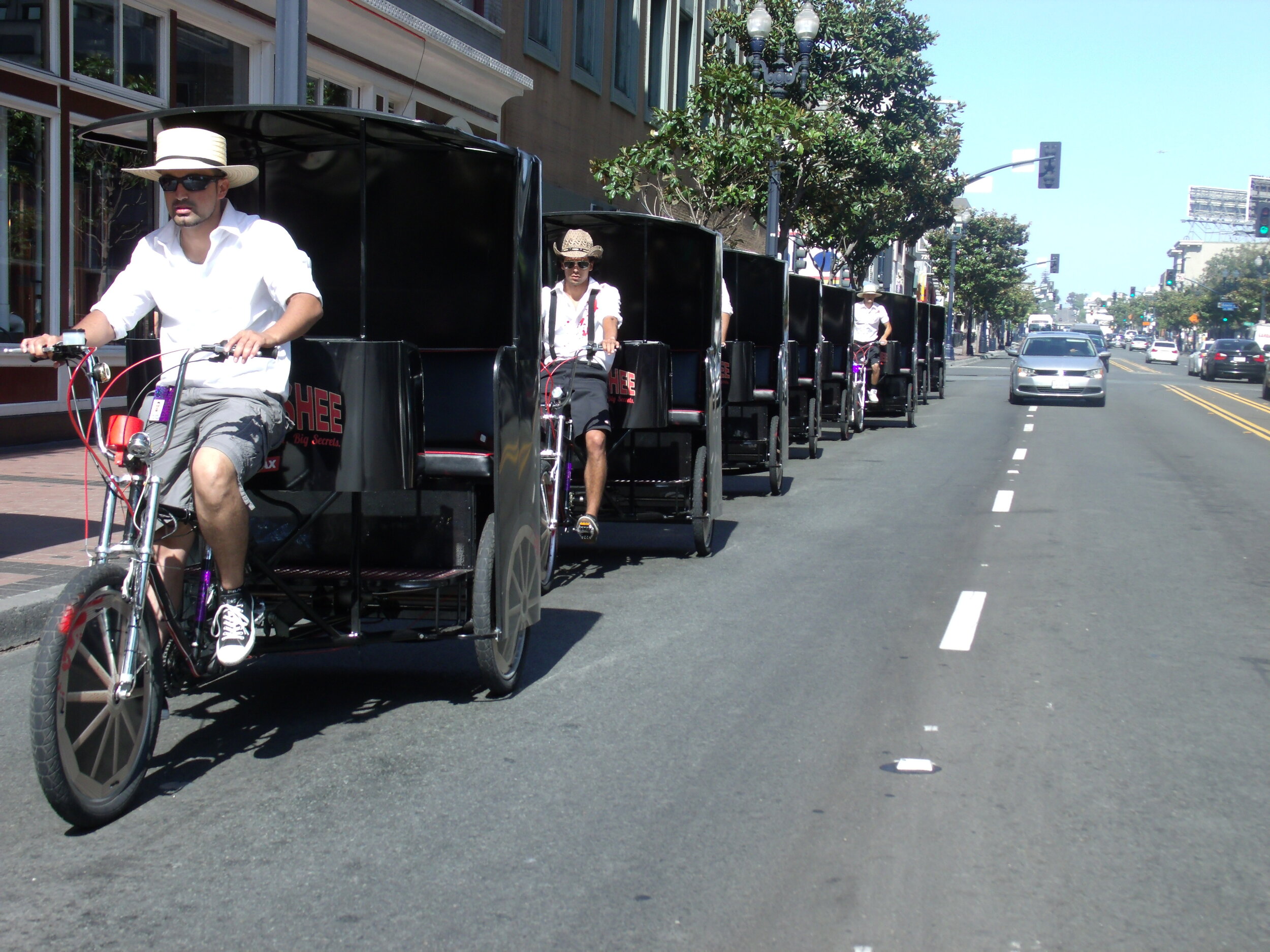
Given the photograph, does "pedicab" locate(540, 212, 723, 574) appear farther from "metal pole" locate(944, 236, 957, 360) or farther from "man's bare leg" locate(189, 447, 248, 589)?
"metal pole" locate(944, 236, 957, 360)

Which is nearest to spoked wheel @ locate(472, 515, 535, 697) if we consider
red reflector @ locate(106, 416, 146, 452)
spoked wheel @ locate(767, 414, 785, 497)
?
red reflector @ locate(106, 416, 146, 452)

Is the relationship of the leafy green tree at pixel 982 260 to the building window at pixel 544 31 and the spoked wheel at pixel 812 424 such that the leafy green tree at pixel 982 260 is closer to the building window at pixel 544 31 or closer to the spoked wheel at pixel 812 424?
the building window at pixel 544 31

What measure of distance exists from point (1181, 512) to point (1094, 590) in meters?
4.38

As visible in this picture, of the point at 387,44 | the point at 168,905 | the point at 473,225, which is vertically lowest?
the point at 168,905

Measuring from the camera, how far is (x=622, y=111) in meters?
29.1

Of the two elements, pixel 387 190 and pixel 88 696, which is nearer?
pixel 88 696

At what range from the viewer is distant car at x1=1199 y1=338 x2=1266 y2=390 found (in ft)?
174

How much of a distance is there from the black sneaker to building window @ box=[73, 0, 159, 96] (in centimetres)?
1055

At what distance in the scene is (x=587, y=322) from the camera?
828cm

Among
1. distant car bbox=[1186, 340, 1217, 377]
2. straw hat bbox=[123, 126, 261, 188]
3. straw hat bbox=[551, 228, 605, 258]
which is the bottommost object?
straw hat bbox=[123, 126, 261, 188]

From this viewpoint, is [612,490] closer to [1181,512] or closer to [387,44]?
[1181,512]

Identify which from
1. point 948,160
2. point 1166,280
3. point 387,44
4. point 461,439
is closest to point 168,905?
point 461,439

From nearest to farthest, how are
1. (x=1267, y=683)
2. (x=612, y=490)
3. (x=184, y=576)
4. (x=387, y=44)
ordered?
(x=184, y=576) < (x=1267, y=683) < (x=612, y=490) < (x=387, y=44)

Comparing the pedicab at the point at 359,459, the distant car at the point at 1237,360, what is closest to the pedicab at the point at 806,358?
the pedicab at the point at 359,459
